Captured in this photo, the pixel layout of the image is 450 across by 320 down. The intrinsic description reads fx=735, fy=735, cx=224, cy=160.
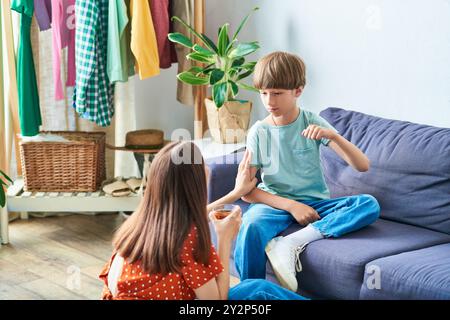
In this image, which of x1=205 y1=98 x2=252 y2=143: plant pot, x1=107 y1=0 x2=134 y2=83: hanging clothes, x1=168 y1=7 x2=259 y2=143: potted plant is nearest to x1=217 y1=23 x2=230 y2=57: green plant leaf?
x1=168 y1=7 x2=259 y2=143: potted plant

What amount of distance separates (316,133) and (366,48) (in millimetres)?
816

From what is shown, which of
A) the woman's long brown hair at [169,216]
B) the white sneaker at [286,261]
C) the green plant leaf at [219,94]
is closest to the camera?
the woman's long brown hair at [169,216]

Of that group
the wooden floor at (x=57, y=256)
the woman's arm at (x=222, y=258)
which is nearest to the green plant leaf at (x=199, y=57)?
the wooden floor at (x=57, y=256)

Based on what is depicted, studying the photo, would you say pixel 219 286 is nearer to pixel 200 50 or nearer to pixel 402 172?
pixel 402 172

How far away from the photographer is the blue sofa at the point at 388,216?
88.2 inches

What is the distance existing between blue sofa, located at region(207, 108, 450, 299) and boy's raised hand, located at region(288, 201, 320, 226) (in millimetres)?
42

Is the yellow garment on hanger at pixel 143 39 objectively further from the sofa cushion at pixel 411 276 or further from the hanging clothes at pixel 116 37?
the sofa cushion at pixel 411 276

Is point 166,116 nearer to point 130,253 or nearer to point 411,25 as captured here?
point 411,25

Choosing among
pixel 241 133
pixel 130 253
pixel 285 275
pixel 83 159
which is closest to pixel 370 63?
pixel 241 133

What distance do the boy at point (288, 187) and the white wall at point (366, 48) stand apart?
52 centimetres

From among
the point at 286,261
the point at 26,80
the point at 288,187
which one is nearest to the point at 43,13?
the point at 26,80

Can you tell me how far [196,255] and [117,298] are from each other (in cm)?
25

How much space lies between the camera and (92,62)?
3357 mm

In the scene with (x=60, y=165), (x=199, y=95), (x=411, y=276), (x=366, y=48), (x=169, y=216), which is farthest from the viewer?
(x=199, y=95)
